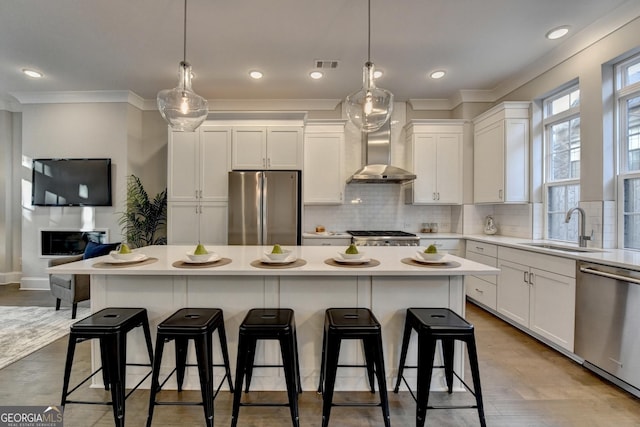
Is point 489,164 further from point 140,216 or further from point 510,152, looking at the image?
point 140,216

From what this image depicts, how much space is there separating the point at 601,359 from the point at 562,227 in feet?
5.55

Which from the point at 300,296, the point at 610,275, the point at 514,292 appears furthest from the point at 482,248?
the point at 300,296

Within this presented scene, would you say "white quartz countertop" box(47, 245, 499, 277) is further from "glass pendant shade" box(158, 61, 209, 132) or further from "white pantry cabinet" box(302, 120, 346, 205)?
"white pantry cabinet" box(302, 120, 346, 205)

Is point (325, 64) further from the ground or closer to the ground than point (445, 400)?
further from the ground

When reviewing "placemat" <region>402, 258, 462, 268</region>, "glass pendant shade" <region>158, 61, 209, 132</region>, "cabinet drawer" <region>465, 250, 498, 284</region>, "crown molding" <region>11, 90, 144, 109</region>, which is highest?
"crown molding" <region>11, 90, 144, 109</region>

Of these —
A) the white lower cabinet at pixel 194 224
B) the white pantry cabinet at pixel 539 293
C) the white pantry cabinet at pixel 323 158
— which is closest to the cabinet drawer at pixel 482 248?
the white pantry cabinet at pixel 539 293

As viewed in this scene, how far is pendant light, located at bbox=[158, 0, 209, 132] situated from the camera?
85.9 inches

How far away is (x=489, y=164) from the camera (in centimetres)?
399

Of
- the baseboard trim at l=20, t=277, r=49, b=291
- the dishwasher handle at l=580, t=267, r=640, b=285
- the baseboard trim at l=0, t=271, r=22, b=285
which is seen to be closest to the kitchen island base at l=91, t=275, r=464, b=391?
the dishwasher handle at l=580, t=267, r=640, b=285

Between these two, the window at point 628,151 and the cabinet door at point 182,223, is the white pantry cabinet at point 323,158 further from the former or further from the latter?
the window at point 628,151

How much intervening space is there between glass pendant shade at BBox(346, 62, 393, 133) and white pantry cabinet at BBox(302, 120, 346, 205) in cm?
210

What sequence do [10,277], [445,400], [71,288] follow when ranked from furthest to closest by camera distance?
[10,277] → [71,288] → [445,400]

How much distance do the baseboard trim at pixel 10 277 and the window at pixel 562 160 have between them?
795 centimetres

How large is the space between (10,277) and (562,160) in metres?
8.19
